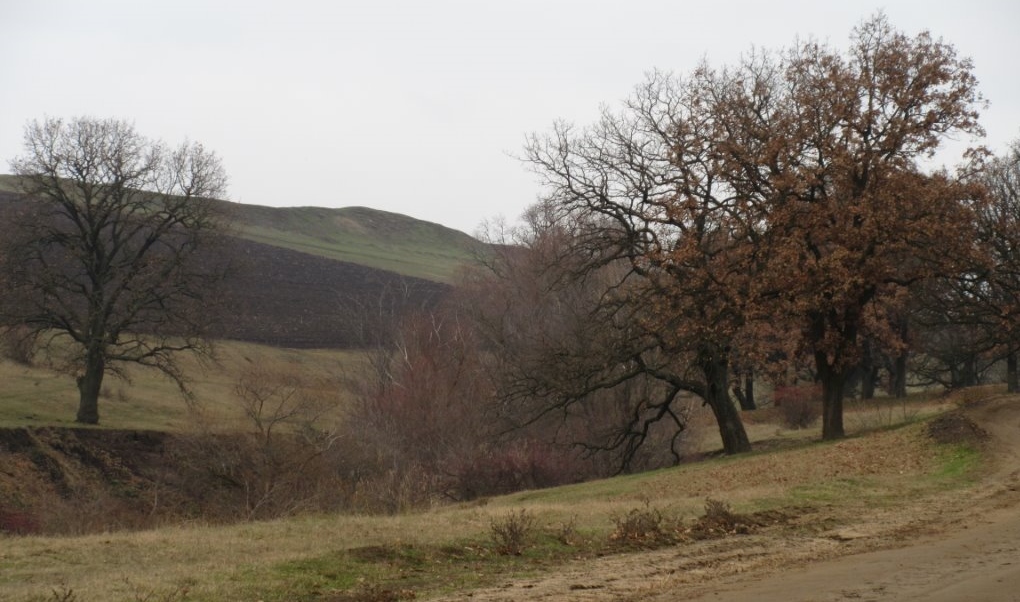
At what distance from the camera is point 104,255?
4597 centimetres

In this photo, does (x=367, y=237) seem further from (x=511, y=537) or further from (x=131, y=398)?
(x=511, y=537)

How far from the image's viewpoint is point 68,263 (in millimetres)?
48625

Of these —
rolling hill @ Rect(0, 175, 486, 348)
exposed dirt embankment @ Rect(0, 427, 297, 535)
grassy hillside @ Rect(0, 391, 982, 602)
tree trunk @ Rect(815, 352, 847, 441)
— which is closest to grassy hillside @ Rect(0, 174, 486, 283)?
rolling hill @ Rect(0, 175, 486, 348)

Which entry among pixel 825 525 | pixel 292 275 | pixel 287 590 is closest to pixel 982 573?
pixel 825 525

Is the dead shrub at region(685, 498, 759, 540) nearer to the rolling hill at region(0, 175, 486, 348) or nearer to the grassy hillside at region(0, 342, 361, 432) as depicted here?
the grassy hillside at region(0, 342, 361, 432)

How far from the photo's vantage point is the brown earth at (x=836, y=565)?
9664mm

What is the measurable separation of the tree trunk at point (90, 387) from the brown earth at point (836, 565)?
36415mm

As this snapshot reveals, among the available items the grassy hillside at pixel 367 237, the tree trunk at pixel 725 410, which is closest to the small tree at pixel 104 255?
the tree trunk at pixel 725 410

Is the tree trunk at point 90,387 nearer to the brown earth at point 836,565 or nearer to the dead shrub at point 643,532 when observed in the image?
the dead shrub at point 643,532

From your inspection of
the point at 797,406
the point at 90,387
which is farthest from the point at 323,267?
the point at 797,406

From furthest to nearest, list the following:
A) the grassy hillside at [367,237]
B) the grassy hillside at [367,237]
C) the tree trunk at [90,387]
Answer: the grassy hillside at [367,237] < the grassy hillside at [367,237] < the tree trunk at [90,387]

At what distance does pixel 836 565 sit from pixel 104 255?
139 feet

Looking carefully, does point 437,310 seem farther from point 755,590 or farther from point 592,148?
point 755,590

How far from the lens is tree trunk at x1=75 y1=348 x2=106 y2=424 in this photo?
142 feet
